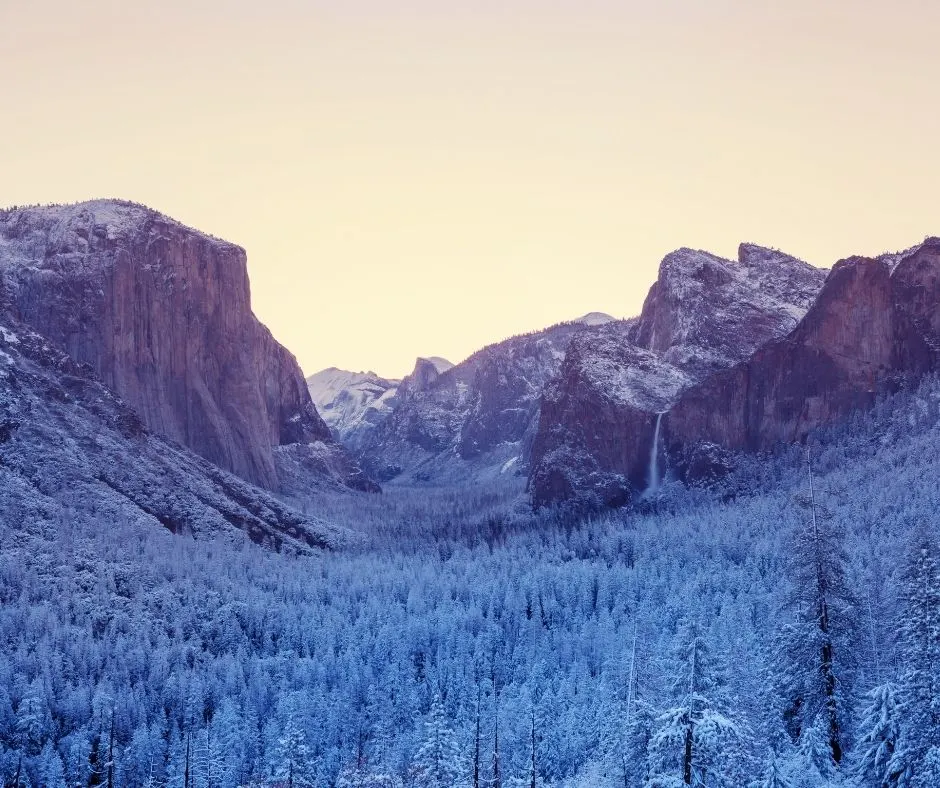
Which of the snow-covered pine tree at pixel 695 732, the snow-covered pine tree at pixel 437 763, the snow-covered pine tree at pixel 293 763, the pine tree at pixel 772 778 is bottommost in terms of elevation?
the snow-covered pine tree at pixel 293 763

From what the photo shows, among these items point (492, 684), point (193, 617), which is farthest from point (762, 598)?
point (193, 617)

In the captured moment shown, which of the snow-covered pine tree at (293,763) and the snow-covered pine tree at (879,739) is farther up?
the snow-covered pine tree at (879,739)

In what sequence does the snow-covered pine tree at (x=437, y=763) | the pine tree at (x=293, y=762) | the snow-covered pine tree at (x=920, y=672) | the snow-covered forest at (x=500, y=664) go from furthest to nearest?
the pine tree at (x=293, y=762) → the snow-covered pine tree at (x=437, y=763) → the snow-covered forest at (x=500, y=664) → the snow-covered pine tree at (x=920, y=672)

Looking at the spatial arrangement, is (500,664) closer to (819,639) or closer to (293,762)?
(293,762)

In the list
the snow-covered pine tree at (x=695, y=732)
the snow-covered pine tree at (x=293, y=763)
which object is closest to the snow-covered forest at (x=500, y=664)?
the snow-covered pine tree at (x=695, y=732)

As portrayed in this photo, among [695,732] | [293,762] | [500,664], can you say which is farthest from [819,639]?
[500,664]

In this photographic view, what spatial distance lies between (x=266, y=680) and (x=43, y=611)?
3334 cm

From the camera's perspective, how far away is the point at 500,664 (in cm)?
14150

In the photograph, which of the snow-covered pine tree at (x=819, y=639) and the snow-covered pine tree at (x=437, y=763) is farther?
the snow-covered pine tree at (x=437, y=763)

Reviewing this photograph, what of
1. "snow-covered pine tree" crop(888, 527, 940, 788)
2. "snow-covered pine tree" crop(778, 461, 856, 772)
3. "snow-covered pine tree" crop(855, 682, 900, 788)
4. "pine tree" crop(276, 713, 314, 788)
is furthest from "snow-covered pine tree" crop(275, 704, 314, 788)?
"snow-covered pine tree" crop(888, 527, 940, 788)

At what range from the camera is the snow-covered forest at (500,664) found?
184 feet

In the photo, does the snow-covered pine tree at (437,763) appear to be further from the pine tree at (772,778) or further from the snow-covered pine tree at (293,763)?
the snow-covered pine tree at (293,763)

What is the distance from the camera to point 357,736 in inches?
4656

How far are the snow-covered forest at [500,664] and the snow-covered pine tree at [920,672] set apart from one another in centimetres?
13
